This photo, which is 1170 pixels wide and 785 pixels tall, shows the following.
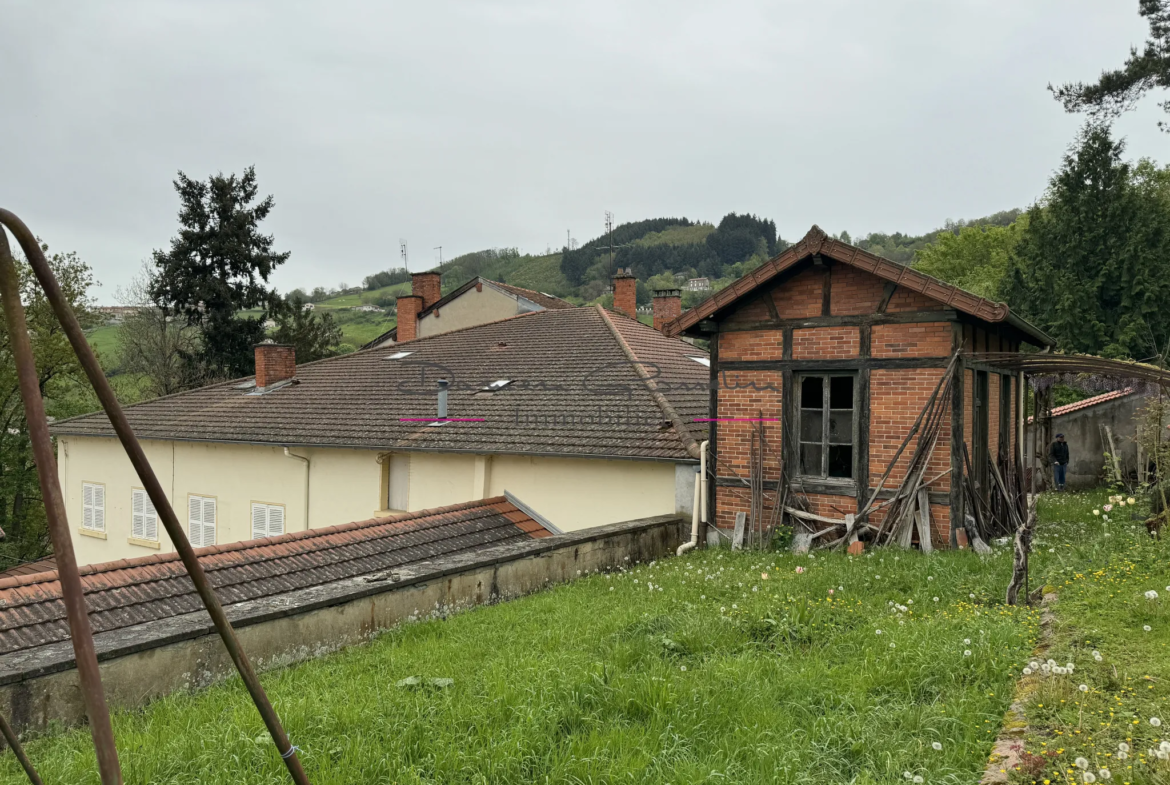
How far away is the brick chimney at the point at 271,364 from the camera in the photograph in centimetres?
2159

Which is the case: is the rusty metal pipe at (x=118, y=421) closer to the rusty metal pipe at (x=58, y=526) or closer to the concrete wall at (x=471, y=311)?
the rusty metal pipe at (x=58, y=526)

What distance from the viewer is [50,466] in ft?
4.95

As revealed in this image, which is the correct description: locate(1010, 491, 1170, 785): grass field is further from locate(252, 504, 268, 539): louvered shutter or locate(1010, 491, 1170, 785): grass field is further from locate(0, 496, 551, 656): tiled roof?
locate(252, 504, 268, 539): louvered shutter

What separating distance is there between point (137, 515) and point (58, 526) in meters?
20.8

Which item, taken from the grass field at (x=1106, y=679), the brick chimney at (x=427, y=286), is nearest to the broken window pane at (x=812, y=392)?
the grass field at (x=1106, y=679)

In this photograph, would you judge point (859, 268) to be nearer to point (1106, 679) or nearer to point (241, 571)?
point (1106, 679)

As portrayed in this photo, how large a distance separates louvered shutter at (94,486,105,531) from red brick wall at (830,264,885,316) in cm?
1874

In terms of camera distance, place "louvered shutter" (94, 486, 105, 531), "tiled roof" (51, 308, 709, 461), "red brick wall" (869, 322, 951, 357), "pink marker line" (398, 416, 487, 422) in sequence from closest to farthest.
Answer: "red brick wall" (869, 322, 951, 357), "tiled roof" (51, 308, 709, 461), "pink marker line" (398, 416, 487, 422), "louvered shutter" (94, 486, 105, 531)

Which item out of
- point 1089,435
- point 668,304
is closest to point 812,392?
point 668,304

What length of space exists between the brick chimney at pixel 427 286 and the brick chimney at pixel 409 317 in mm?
831

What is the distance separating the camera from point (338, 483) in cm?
1641

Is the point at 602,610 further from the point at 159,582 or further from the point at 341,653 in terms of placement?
the point at 159,582

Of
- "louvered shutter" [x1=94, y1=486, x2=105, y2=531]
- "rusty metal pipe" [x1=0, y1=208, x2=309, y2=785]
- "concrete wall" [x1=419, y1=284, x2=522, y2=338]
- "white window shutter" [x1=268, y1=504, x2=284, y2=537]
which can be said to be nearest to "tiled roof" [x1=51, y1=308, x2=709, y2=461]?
"white window shutter" [x1=268, y1=504, x2=284, y2=537]

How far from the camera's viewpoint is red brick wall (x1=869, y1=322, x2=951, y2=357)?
10.1 meters
